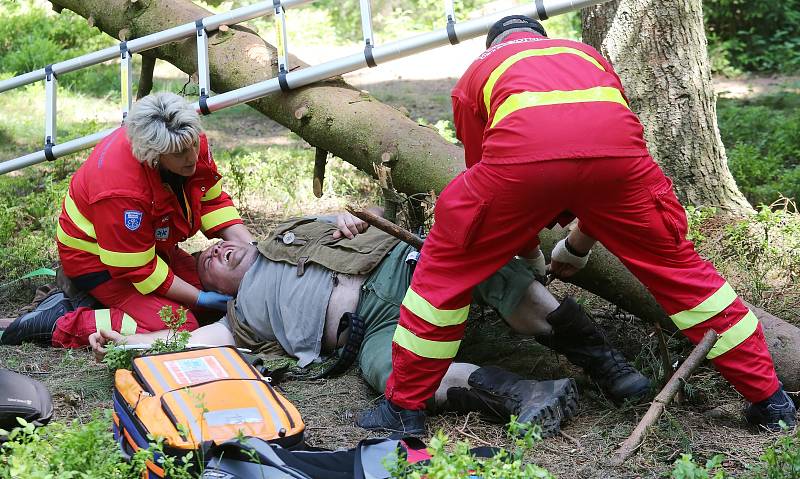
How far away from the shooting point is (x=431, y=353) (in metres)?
3.52

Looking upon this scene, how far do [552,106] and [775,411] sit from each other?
1.50m

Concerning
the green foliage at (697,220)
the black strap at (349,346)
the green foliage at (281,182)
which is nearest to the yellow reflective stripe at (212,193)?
the green foliage at (281,182)

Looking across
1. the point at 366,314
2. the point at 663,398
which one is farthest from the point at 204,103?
the point at 663,398

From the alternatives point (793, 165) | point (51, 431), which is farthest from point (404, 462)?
point (793, 165)

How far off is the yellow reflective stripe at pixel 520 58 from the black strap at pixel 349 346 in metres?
1.34

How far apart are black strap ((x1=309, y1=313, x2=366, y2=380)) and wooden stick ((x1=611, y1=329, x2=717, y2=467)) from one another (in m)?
1.38

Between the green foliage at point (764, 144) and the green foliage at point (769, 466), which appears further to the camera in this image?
the green foliage at point (764, 144)

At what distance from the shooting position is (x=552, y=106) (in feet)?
10.5

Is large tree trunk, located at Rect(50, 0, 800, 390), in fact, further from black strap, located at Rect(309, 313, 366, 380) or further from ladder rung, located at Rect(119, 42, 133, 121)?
black strap, located at Rect(309, 313, 366, 380)

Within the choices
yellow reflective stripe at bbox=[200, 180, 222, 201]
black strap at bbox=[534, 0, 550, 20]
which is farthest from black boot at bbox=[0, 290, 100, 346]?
black strap at bbox=[534, 0, 550, 20]

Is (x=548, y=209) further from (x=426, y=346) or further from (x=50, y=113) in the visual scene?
(x=50, y=113)

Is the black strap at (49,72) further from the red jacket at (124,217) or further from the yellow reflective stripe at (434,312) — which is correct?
the yellow reflective stripe at (434,312)

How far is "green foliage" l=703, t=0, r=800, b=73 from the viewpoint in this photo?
10.6m

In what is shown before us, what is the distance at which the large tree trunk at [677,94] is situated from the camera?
5.32 metres
